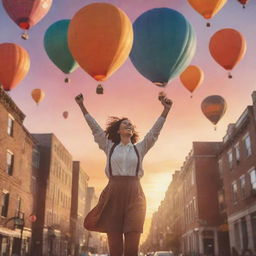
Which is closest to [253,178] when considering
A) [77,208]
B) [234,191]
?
[234,191]

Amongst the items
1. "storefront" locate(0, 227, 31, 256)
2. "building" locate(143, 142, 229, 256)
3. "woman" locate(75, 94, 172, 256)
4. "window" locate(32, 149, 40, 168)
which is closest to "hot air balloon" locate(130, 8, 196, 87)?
"woman" locate(75, 94, 172, 256)

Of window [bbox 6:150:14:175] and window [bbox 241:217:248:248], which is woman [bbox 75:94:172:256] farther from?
window [bbox 241:217:248:248]

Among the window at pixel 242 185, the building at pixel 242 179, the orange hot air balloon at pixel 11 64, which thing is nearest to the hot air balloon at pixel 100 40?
the orange hot air balloon at pixel 11 64

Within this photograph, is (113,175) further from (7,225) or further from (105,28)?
(7,225)

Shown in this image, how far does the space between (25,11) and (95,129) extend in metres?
12.0

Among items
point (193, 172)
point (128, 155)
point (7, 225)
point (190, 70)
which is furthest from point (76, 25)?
point (193, 172)

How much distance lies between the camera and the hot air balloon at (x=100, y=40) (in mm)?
10172

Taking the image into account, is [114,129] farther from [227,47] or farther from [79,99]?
[227,47]

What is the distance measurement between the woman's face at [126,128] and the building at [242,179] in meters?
23.5

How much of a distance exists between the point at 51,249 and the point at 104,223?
52189 mm

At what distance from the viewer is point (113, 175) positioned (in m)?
4.44

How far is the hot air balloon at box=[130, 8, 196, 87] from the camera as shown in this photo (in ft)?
38.7

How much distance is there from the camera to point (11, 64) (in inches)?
675

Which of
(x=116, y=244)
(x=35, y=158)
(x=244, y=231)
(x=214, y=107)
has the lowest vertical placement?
(x=116, y=244)
